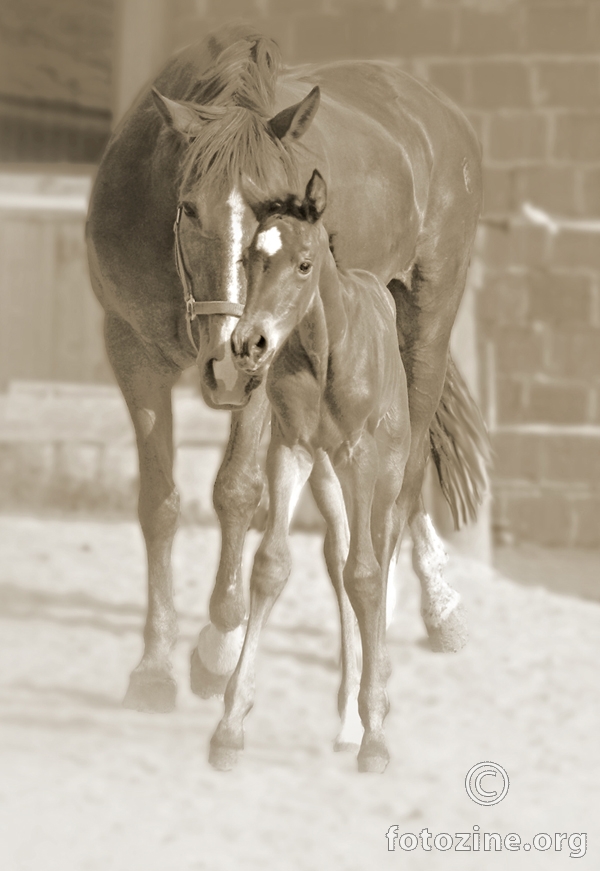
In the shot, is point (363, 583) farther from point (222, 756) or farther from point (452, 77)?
point (452, 77)

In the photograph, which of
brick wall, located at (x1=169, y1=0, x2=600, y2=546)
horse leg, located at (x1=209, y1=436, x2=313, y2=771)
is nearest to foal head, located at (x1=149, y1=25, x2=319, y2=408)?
horse leg, located at (x1=209, y1=436, x2=313, y2=771)

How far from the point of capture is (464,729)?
10.4ft

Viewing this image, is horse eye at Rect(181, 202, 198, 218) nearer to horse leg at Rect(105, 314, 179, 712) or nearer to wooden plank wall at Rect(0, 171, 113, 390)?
horse leg at Rect(105, 314, 179, 712)

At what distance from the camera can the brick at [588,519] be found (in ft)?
22.7

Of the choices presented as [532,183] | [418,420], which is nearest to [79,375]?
[532,183]

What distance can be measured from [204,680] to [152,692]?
1.07 feet

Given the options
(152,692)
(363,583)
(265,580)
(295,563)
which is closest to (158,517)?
(152,692)

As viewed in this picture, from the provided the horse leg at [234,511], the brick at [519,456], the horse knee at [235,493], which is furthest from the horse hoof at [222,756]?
the brick at [519,456]

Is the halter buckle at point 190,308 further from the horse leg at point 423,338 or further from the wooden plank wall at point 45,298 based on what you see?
the wooden plank wall at point 45,298

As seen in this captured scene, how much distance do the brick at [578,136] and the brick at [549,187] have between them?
9cm

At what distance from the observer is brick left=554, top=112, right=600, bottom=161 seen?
681cm

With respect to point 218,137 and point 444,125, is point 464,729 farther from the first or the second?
point 218,137

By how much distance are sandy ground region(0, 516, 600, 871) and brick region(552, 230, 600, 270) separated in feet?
8.30

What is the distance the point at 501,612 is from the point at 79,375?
3.17m
